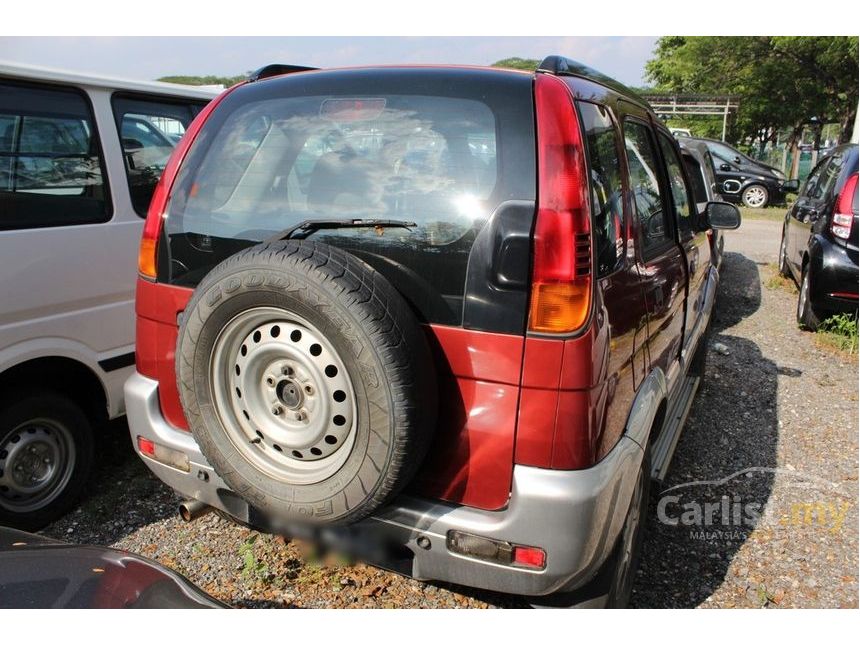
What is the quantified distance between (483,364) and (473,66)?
98cm

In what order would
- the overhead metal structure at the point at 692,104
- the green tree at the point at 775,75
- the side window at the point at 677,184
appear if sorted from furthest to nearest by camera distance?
1. the green tree at the point at 775,75
2. the overhead metal structure at the point at 692,104
3. the side window at the point at 677,184

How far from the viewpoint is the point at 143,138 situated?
3637mm

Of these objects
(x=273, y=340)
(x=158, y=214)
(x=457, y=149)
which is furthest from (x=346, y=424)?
(x=158, y=214)

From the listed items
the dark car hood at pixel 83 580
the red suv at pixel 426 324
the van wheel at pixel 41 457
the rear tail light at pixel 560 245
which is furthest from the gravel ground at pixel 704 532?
the rear tail light at pixel 560 245

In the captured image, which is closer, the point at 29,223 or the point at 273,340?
the point at 273,340

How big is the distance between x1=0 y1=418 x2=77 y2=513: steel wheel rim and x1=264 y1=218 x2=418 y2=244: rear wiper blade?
1.71 metres

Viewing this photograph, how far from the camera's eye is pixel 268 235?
2256 mm

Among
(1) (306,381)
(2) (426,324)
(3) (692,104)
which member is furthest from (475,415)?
(3) (692,104)

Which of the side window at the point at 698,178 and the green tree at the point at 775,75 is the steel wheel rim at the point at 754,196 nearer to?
the green tree at the point at 775,75

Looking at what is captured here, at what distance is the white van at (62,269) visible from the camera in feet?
9.68

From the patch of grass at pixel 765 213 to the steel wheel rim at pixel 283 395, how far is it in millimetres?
15179

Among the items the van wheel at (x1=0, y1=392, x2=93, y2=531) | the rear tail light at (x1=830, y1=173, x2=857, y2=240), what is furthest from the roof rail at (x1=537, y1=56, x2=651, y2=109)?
the rear tail light at (x1=830, y1=173, x2=857, y2=240)

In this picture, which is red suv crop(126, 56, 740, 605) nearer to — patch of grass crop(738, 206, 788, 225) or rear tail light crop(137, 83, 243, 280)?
rear tail light crop(137, 83, 243, 280)

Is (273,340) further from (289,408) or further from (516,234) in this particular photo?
(516,234)
